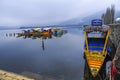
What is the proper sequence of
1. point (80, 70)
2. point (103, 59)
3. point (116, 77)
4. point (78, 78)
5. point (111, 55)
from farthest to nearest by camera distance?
point (80, 70)
point (111, 55)
point (78, 78)
point (103, 59)
point (116, 77)

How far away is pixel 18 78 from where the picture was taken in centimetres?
1527

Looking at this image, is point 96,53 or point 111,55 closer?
point 96,53

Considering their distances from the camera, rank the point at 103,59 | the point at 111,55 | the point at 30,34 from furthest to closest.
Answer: the point at 30,34 → the point at 111,55 → the point at 103,59

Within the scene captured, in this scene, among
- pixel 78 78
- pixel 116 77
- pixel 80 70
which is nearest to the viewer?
pixel 116 77

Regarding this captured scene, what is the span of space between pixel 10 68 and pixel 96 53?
541 inches

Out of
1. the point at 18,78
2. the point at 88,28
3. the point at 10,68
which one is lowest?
the point at 10,68

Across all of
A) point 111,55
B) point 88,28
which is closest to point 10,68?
point 88,28

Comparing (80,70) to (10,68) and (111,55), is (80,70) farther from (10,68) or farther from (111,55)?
(10,68)

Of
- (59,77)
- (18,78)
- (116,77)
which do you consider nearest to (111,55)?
(59,77)

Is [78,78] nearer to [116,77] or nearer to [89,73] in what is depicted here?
[89,73]

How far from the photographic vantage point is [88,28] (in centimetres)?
2483

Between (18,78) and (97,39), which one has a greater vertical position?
(97,39)

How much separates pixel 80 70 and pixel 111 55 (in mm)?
4857

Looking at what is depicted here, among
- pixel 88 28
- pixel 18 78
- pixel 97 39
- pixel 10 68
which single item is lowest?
pixel 10 68
